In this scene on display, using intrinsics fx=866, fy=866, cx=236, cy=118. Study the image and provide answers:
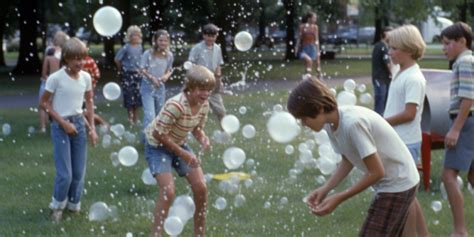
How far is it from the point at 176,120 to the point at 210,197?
191 cm

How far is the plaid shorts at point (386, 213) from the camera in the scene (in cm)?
459

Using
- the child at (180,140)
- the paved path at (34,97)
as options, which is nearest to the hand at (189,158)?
the child at (180,140)

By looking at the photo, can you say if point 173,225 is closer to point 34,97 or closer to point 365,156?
point 365,156

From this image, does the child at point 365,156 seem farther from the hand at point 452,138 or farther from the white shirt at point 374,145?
the hand at point 452,138

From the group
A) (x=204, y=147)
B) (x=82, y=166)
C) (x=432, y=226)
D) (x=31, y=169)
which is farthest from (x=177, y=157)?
(x=31, y=169)

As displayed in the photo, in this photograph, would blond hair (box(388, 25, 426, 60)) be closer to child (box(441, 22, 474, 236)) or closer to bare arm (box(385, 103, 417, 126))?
bare arm (box(385, 103, 417, 126))

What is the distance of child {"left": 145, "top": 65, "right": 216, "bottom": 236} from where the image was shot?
573 cm

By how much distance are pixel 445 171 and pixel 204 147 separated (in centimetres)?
176

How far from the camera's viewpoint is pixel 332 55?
40.7 metres

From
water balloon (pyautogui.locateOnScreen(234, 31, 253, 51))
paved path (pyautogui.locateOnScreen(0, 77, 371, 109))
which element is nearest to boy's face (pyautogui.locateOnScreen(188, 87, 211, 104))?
water balloon (pyautogui.locateOnScreen(234, 31, 253, 51))

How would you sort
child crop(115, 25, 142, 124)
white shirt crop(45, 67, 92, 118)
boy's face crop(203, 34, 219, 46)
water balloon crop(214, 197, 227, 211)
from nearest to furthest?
white shirt crop(45, 67, 92, 118) < water balloon crop(214, 197, 227, 211) < boy's face crop(203, 34, 219, 46) < child crop(115, 25, 142, 124)

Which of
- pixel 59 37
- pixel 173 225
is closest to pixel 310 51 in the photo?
pixel 59 37

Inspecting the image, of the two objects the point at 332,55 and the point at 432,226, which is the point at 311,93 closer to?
the point at 432,226

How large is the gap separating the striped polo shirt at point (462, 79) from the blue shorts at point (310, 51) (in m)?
11.0
